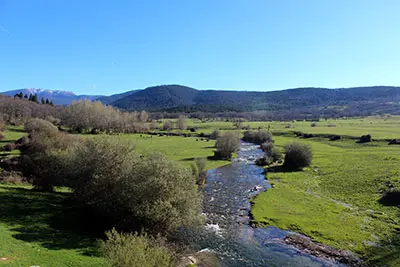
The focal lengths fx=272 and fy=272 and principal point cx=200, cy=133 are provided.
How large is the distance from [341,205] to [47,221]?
45.5 metres

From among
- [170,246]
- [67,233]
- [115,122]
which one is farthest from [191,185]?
[115,122]

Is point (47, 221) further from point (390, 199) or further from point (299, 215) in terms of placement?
point (390, 199)

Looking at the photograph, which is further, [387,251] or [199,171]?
[199,171]

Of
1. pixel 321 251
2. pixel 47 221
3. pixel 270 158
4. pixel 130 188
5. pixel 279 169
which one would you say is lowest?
pixel 321 251

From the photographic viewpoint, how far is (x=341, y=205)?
47156mm

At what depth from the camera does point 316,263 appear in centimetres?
2966

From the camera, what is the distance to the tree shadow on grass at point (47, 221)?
28.7 meters

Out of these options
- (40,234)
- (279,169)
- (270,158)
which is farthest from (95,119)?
(40,234)

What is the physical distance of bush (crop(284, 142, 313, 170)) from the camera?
7488 centimetres

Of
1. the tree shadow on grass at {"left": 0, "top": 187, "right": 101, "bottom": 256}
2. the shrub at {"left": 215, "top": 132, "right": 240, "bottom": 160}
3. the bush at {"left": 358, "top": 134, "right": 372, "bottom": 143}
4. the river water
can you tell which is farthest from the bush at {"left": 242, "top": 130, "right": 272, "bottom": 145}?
the tree shadow on grass at {"left": 0, "top": 187, "right": 101, "bottom": 256}

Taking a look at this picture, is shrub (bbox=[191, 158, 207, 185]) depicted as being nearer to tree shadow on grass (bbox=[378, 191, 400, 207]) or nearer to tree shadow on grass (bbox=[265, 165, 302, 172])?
tree shadow on grass (bbox=[265, 165, 302, 172])

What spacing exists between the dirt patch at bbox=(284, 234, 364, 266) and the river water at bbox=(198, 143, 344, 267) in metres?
0.93

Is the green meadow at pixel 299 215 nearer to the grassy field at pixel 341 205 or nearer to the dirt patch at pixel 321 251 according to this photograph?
the grassy field at pixel 341 205

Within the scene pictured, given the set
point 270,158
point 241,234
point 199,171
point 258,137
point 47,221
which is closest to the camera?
point 47,221
